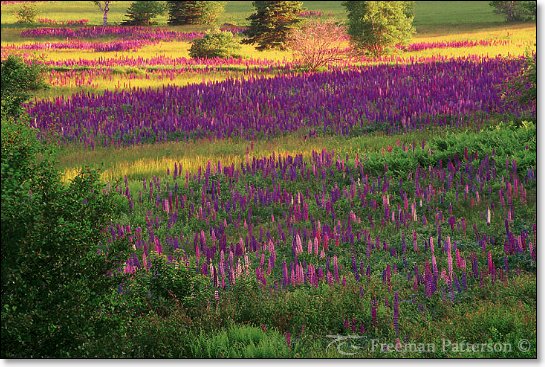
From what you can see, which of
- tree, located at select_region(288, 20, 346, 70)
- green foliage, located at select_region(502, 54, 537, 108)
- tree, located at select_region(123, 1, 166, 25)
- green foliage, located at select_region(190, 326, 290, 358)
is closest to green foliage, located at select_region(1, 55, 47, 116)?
tree, located at select_region(123, 1, 166, 25)

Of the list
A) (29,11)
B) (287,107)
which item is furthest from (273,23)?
(287,107)

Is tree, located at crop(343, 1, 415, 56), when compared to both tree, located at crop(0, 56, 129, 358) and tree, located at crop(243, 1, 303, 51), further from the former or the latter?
tree, located at crop(0, 56, 129, 358)

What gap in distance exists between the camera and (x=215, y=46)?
111ft

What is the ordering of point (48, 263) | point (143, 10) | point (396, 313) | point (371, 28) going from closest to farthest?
point (48, 263) < point (396, 313) < point (143, 10) < point (371, 28)

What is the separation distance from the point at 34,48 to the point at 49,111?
14.5 m

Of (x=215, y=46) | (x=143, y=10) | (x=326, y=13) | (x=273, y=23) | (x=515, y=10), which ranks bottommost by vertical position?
(x=215, y=46)

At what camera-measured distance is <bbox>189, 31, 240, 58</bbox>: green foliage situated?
3338 centimetres

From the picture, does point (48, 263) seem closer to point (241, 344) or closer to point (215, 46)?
point (241, 344)

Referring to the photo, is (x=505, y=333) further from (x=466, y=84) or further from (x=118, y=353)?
(x=466, y=84)

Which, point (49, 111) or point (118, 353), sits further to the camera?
point (49, 111)

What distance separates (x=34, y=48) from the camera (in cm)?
3397

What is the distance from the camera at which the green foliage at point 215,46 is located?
109ft

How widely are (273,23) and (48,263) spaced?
1246 inches

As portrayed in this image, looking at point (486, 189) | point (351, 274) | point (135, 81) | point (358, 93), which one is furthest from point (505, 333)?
point (135, 81)
